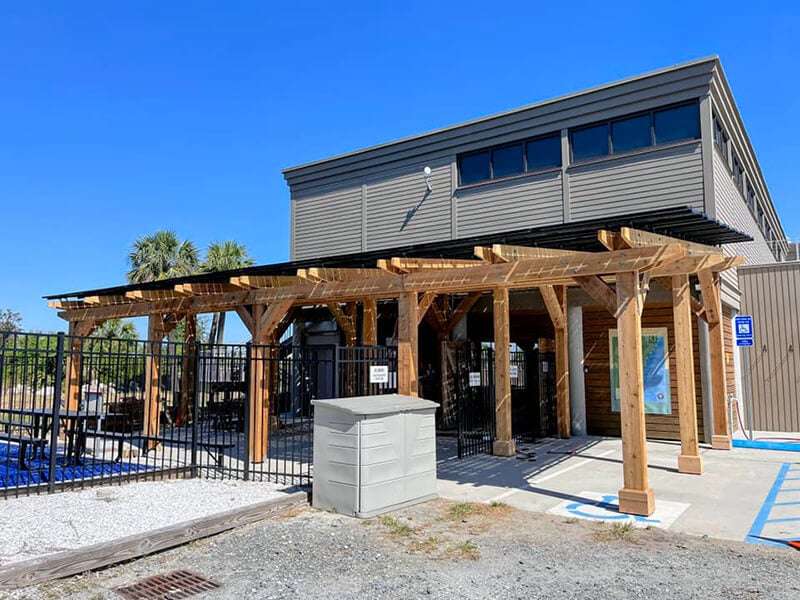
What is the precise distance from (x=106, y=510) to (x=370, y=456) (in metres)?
2.95

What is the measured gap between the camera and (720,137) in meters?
12.4

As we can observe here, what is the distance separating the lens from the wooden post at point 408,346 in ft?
28.2

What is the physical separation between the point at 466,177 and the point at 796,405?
978 centimetres

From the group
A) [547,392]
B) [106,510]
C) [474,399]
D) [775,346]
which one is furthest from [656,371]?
[106,510]

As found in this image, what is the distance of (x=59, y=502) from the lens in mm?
6496

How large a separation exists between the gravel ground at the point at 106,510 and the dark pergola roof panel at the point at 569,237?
4.17m

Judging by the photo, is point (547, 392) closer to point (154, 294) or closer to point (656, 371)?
point (656, 371)

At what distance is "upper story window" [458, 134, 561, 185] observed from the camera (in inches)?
519

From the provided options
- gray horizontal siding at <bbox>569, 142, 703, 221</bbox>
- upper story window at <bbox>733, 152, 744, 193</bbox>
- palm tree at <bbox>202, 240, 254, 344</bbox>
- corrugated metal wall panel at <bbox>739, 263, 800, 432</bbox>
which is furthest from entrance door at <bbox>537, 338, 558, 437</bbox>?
palm tree at <bbox>202, 240, 254, 344</bbox>

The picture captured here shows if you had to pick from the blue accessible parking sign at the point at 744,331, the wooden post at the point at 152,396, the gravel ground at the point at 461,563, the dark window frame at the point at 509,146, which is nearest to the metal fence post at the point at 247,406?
the gravel ground at the point at 461,563

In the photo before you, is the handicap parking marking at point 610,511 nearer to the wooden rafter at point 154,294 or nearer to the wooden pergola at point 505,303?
the wooden pergola at point 505,303

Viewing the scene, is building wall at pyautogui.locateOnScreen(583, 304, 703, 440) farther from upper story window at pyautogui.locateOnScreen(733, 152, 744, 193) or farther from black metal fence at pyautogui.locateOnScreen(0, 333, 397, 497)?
black metal fence at pyautogui.locateOnScreen(0, 333, 397, 497)

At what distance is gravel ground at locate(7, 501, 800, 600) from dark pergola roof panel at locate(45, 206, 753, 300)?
3.62 meters

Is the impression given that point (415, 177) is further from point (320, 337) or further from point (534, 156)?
point (320, 337)
